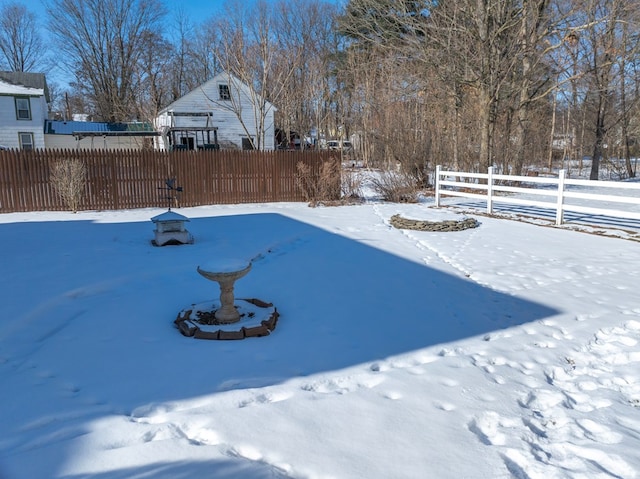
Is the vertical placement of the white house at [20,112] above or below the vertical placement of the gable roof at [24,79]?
below

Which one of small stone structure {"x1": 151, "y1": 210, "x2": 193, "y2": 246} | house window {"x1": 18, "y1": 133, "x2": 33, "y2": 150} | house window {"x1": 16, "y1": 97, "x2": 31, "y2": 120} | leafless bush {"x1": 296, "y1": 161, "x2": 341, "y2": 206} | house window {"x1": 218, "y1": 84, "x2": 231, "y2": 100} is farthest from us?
house window {"x1": 218, "y1": 84, "x2": 231, "y2": 100}

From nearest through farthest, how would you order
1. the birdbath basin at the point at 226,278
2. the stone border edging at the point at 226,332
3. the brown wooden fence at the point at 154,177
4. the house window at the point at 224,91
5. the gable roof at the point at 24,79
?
the stone border edging at the point at 226,332
the birdbath basin at the point at 226,278
the brown wooden fence at the point at 154,177
the gable roof at the point at 24,79
the house window at the point at 224,91

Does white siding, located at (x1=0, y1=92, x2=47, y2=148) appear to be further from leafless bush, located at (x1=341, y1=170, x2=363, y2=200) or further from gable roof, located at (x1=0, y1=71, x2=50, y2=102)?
leafless bush, located at (x1=341, y1=170, x2=363, y2=200)

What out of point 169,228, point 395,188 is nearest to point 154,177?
point 169,228

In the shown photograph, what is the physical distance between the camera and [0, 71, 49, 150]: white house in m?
27.8

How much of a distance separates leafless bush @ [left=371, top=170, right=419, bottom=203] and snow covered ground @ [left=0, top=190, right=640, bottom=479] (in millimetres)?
7731

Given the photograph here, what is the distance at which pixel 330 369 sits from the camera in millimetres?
3578

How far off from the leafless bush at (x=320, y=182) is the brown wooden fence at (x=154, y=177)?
177 millimetres

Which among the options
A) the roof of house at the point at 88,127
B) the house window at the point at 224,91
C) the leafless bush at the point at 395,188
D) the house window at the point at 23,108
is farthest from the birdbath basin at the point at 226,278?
the house window at the point at 23,108

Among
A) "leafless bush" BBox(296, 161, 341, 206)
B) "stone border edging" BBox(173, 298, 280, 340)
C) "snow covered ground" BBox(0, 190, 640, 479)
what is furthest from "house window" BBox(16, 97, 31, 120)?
"stone border edging" BBox(173, 298, 280, 340)

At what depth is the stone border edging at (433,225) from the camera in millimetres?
9680

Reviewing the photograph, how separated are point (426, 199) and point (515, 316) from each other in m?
11.3

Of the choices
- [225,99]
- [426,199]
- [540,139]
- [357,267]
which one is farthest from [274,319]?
[225,99]

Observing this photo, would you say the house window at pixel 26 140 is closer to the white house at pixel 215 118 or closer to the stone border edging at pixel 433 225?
the white house at pixel 215 118
